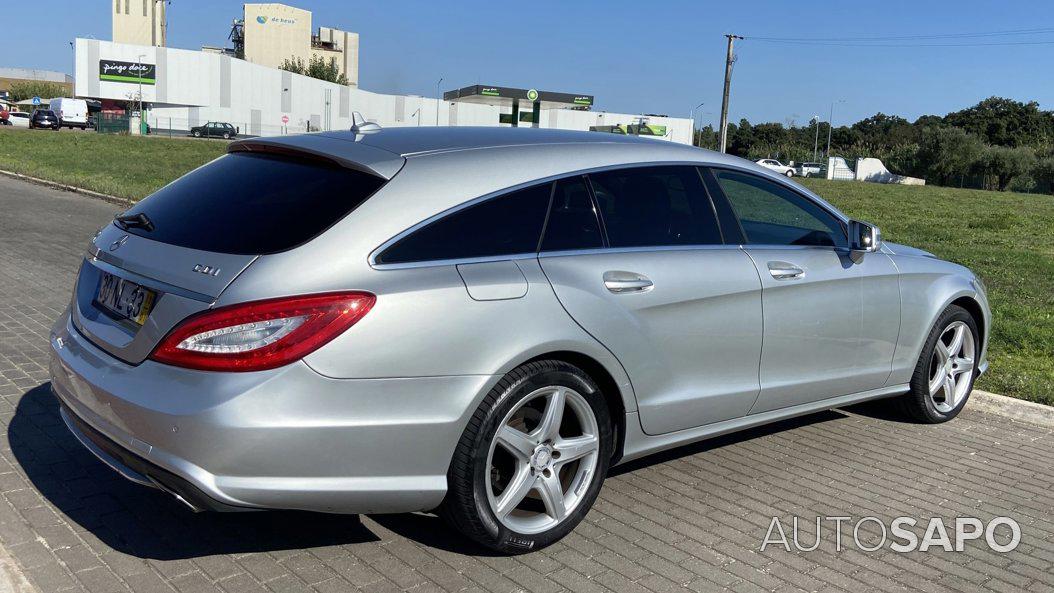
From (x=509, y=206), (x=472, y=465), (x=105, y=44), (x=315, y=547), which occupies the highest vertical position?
(x=105, y=44)

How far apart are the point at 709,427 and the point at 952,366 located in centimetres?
223

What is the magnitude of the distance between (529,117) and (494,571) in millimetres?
72215

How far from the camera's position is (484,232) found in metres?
3.64

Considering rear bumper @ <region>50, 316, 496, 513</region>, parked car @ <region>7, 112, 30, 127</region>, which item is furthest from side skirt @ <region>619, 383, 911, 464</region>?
parked car @ <region>7, 112, 30, 127</region>

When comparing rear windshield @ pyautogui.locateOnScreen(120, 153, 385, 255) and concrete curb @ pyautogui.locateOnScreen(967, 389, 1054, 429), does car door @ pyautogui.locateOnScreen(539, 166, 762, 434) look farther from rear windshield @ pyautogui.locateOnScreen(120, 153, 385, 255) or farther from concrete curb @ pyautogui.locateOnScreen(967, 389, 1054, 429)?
concrete curb @ pyautogui.locateOnScreen(967, 389, 1054, 429)

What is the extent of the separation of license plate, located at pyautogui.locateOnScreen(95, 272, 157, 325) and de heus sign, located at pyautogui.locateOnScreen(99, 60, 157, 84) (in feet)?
274

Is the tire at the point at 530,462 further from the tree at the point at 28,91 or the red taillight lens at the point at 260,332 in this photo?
the tree at the point at 28,91

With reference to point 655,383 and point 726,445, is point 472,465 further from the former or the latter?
point 726,445

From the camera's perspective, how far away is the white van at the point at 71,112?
228 ft

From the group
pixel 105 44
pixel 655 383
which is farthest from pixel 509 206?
pixel 105 44

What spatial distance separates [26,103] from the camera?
9669 centimetres

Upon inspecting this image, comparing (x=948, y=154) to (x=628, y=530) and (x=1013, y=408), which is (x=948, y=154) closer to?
(x=1013, y=408)

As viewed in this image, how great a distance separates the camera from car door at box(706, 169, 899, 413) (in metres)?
4.62
